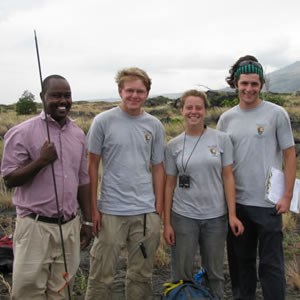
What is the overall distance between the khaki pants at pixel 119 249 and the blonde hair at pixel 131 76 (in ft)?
3.69

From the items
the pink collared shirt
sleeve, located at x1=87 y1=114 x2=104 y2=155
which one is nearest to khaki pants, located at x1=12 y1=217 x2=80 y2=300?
the pink collared shirt

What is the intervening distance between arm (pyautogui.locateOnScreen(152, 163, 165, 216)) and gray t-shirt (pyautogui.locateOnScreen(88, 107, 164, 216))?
136mm

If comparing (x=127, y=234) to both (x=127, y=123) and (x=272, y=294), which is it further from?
(x=272, y=294)

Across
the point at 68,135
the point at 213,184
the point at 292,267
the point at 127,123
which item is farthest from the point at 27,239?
the point at 292,267

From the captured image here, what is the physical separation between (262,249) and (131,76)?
1860mm

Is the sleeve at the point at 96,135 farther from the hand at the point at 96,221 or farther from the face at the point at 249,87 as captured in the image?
the face at the point at 249,87

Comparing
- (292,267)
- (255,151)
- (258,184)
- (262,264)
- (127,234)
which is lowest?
(292,267)

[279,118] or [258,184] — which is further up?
[279,118]

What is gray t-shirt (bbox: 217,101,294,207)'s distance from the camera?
4.07 m

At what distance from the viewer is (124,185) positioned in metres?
4.04

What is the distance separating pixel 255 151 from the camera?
4.09 meters

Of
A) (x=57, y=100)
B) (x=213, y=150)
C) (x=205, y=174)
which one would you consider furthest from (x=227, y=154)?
(x=57, y=100)

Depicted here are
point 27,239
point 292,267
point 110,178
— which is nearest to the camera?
point 27,239

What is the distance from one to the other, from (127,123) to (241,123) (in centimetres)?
99
